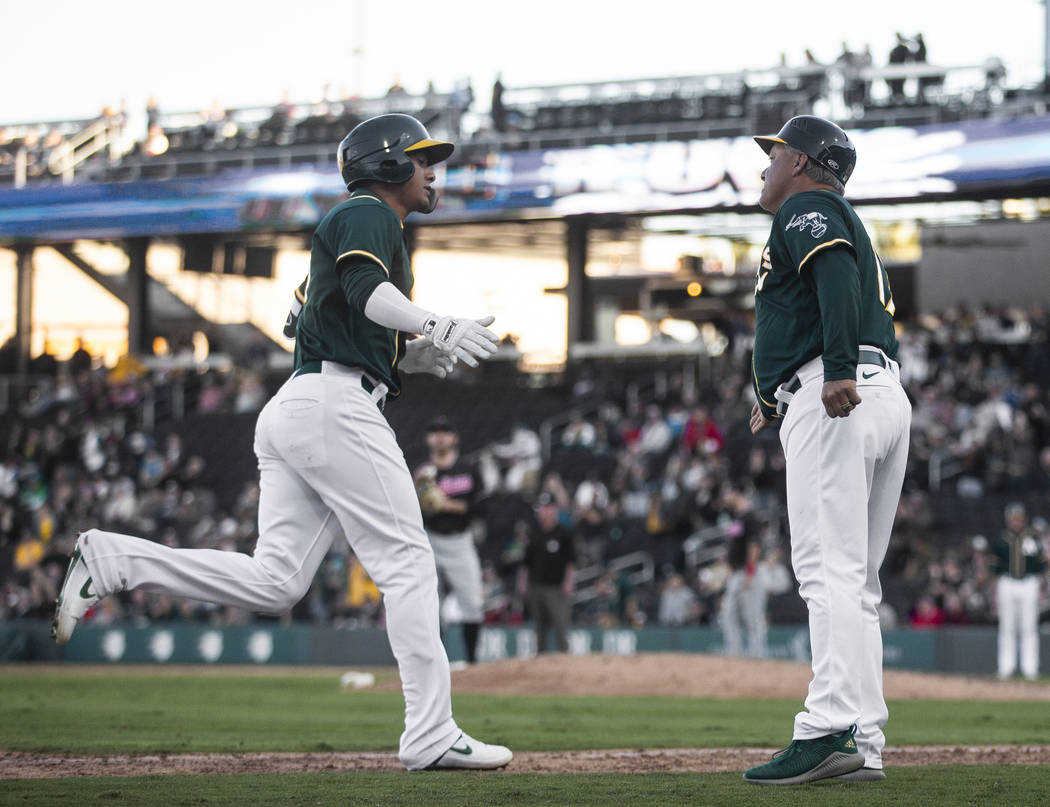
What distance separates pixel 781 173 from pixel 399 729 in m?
4.70

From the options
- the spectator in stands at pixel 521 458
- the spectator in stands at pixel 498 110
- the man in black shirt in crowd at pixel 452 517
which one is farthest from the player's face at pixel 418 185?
the spectator in stands at pixel 498 110

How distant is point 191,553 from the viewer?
5.71 metres

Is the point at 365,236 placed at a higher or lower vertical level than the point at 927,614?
higher

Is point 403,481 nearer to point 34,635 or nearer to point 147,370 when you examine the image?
point 34,635

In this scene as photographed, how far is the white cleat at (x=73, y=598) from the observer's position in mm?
5531

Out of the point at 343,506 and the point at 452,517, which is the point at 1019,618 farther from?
the point at 343,506

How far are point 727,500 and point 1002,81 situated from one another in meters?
9.14

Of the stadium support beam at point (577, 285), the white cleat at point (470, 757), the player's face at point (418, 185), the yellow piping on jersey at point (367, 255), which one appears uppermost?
the stadium support beam at point (577, 285)

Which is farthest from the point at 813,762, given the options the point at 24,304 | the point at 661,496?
the point at 24,304

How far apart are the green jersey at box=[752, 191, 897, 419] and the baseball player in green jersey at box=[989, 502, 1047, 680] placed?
13.0m

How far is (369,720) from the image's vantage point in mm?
10109

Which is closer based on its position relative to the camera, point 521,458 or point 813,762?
point 813,762

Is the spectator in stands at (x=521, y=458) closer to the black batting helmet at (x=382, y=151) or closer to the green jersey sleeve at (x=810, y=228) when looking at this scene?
the black batting helmet at (x=382, y=151)

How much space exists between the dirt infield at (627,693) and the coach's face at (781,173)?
2363 millimetres
